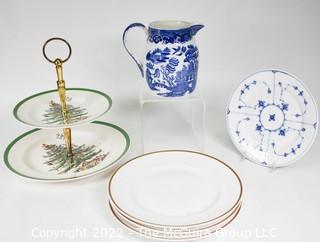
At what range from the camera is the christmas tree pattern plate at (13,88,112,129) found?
3.49ft

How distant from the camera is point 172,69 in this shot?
114cm

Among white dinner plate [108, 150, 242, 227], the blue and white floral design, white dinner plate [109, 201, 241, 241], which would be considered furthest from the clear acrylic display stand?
white dinner plate [109, 201, 241, 241]

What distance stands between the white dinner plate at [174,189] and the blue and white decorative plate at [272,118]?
6.2 inches

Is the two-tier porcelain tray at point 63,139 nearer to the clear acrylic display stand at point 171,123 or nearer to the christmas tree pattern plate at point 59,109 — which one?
the christmas tree pattern plate at point 59,109

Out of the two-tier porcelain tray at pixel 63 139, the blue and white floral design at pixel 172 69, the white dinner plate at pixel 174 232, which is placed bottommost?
the white dinner plate at pixel 174 232

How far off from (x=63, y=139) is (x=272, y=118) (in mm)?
552

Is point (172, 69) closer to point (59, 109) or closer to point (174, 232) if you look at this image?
point (59, 109)

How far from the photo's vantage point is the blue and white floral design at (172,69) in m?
1.14

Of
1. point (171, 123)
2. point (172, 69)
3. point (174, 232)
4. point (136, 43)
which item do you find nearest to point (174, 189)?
point (174, 232)

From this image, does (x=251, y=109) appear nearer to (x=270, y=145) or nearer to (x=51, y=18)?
(x=270, y=145)

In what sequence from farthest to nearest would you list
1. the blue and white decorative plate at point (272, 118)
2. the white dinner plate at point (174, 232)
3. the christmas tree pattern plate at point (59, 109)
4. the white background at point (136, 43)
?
the white background at point (136, 43)
the blue and white decorative plate at point (272, 118)
the christmas tree pattern plate at point (59, 109)
the white dinner plate at point (174, 232)

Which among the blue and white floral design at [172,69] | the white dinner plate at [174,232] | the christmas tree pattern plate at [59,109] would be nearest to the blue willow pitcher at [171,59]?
the blue and white floral design at [172,69]

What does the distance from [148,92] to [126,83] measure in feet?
1.24

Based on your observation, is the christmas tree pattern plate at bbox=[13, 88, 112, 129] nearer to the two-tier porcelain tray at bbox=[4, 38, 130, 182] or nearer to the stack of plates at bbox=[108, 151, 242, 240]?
the two-tier porcelain tray at bbox=[4, 38, 130, 182]
